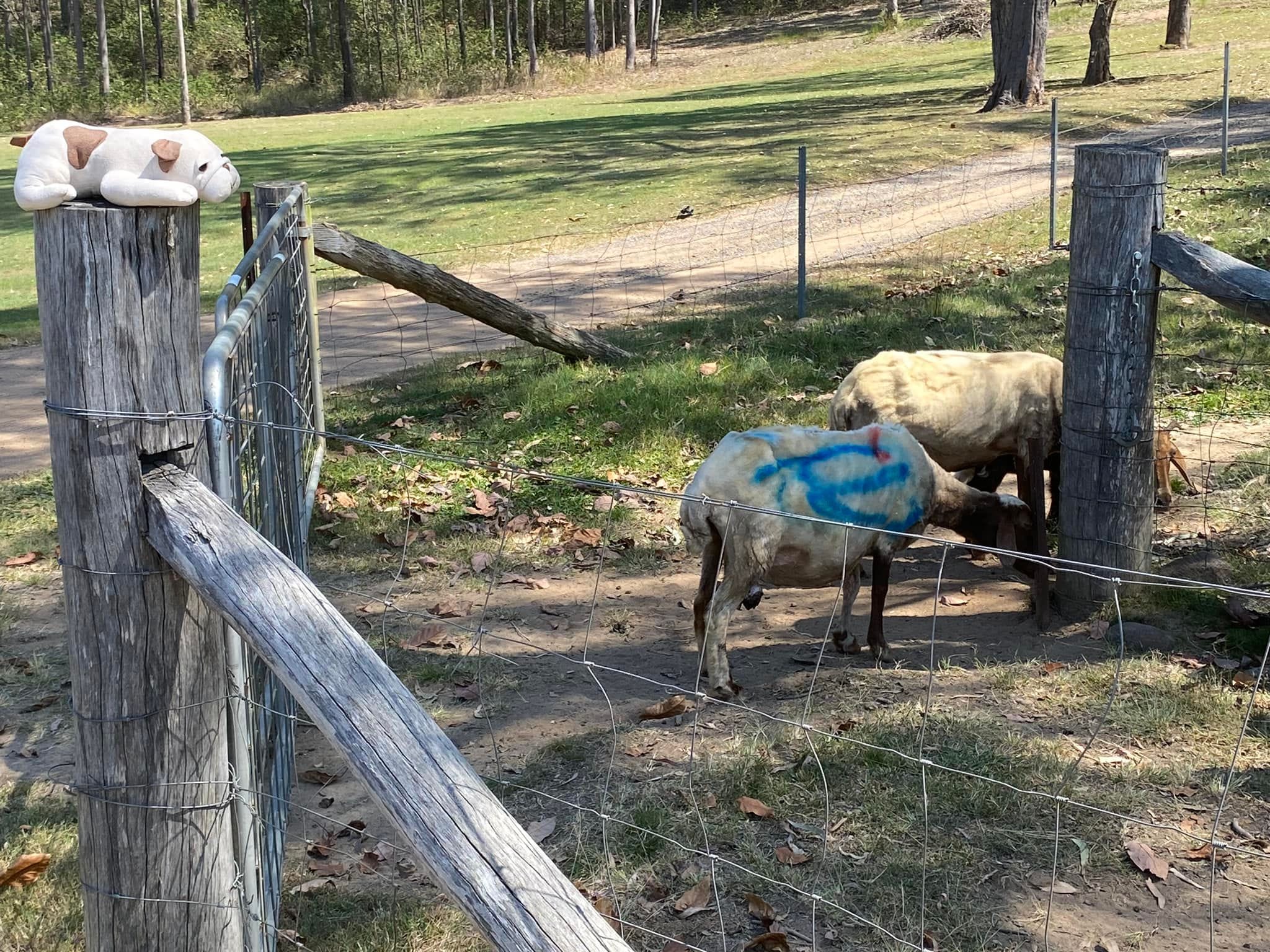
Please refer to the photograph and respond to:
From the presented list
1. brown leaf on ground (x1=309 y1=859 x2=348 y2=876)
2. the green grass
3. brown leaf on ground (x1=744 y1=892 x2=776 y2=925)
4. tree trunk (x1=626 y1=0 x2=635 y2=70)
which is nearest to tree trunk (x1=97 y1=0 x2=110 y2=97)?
the green grass

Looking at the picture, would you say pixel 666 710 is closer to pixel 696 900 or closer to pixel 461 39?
pixel 696 900

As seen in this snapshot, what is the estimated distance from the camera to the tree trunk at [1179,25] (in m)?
34.8

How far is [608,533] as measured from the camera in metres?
7.80

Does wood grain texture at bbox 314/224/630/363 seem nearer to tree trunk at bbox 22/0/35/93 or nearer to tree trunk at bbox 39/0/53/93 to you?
tree trunk at bbox 39/0/53/93

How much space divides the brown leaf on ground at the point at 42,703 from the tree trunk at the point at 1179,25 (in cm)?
3566

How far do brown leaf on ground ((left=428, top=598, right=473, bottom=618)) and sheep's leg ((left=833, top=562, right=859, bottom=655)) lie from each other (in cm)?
191

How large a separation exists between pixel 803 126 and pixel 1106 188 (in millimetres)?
22527

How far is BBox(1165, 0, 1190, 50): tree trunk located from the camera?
34.8m

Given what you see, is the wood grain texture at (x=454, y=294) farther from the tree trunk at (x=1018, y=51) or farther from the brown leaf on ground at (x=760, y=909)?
the tree trunk at (x=1018, y=51)

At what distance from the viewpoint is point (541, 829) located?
482 centimetres

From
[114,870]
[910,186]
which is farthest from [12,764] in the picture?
[910,186]

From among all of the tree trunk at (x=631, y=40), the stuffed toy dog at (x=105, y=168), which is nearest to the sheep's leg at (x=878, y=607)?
the stuffed toy dog at (x=105, y=168)

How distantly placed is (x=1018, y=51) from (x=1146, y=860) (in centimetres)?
2506

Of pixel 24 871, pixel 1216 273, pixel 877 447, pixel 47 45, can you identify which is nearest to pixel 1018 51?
pixel 1216 273
